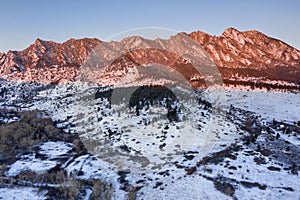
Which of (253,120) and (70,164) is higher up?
(253,120)

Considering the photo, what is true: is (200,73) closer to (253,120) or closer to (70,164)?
(253,120)

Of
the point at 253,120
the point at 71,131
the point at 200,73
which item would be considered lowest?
the point at 71,131

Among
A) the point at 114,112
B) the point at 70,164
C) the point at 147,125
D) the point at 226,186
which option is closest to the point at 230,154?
the point at 226,186

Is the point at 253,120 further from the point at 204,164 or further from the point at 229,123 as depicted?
the point at 204,164

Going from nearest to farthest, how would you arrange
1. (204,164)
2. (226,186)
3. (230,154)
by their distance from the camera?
(226,186)
(204,164)
(230,154)

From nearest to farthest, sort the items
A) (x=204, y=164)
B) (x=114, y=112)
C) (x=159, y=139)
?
(x=204, y=164) → (x=159, y=139) → (x=114, y=112)

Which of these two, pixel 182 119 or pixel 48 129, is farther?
pixel 48 129

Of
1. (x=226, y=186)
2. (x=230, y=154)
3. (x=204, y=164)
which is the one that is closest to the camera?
(x=226, y=186)

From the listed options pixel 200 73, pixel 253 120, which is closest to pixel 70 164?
pixel 253 120

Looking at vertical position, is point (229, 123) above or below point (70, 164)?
above
